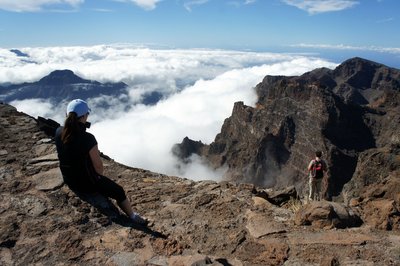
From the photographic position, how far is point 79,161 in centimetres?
791

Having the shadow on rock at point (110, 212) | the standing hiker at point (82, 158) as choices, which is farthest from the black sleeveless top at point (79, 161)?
the shadow on rock at point (110, 212)

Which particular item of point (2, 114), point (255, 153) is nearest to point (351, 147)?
point (255, 153)

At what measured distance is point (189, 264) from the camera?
6266mm

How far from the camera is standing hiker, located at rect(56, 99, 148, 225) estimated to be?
25.5 feet

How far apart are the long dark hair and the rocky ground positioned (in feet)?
4.66

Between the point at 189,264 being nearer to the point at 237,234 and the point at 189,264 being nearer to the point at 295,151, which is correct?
the point at 237,234

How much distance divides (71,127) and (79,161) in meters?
0.71

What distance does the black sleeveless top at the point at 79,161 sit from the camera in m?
7.79

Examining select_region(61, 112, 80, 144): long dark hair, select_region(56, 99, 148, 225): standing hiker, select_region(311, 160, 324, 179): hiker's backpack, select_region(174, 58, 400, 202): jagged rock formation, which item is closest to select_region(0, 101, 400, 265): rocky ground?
select_region(56, 99, 148, 225): standing hiker

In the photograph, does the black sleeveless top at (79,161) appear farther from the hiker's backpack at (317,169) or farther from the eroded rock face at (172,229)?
the hiker's backpack at (317,169)

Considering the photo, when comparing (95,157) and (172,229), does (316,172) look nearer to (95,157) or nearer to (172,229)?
(172,229)

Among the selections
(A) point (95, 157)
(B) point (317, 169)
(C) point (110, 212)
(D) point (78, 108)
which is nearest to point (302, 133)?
(B) point (317, 169)

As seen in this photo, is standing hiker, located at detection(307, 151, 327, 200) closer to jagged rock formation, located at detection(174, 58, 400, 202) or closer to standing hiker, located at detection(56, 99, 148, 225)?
standing hiker, located at detection(56, 99, 148, 225)

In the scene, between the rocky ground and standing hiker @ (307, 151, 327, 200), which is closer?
the rocky ground
